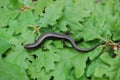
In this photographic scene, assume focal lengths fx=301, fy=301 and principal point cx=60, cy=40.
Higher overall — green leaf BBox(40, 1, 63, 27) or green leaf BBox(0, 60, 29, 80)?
green leaf BBox(40, 1, 63, 27)

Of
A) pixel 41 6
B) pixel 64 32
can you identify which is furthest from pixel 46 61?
pixel 41 6

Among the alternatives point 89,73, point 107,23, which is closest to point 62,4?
point 107,23

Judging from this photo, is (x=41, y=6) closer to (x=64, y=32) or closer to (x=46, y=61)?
(x=64, y=32)

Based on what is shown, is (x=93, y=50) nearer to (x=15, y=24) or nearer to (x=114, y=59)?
(x=114, y=59)

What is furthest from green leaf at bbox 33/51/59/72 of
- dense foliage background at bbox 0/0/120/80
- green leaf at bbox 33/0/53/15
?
green leaf at bbox 33/0/53/15

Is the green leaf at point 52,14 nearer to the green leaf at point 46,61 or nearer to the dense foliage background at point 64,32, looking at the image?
the dense foliage background at point 64,32

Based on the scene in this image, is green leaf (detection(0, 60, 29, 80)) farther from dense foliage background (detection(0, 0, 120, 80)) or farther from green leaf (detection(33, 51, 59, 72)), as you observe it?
green leaf (detection(33, 51, 59, 72))
